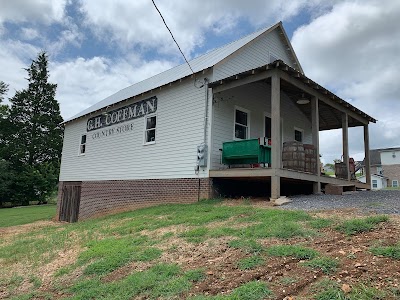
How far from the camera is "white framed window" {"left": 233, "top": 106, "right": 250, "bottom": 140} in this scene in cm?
1259

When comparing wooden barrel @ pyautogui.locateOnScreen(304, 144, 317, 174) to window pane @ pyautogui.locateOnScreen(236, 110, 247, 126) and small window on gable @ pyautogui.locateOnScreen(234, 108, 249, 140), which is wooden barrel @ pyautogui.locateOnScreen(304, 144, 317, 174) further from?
window pane @ pyautogui.locateOnScreen(236, 110, 247, 126)

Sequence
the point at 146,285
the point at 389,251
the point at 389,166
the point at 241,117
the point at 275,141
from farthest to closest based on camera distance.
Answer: the point at 389,166
the point at 241,117
the point at 275,141
the point at 146,285
the point at 389,251

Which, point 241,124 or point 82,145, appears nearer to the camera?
point 241,124

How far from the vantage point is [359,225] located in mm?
5363

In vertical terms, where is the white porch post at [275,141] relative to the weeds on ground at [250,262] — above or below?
Result: above

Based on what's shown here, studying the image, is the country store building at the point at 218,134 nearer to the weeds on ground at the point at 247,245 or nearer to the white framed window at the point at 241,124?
the white framed window at the point at 241,124

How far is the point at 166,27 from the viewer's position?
8414 mm

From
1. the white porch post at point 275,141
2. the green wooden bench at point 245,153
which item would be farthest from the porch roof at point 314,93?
the green wooden bench at point 245,153

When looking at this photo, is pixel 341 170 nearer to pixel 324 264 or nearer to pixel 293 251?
pixel 293 251

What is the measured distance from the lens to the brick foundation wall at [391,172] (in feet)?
140

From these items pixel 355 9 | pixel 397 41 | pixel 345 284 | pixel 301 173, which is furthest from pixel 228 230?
pixel 397 41

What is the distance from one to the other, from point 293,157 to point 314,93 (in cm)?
255

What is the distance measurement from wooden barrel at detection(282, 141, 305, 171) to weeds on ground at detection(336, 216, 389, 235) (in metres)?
4.91

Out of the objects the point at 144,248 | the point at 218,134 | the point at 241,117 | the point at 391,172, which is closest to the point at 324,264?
the point at 144,248
